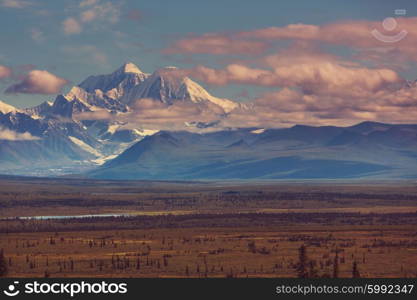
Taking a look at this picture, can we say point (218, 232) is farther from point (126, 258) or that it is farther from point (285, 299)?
point (285, 299)

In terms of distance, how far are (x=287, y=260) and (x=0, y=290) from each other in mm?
64175

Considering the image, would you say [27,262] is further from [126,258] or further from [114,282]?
[114,282]

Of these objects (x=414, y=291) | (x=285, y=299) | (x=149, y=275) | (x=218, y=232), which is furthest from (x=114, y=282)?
(x=218, y=232)

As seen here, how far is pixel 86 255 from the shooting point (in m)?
139

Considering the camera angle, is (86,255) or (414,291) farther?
(86,255)

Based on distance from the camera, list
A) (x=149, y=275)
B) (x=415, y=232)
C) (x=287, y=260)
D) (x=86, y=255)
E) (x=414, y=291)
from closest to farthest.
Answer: (x=414, y=291) < (x=149, y=275) < (x=287, y=260) < (x=86, y=255) < (x=415, y=232)

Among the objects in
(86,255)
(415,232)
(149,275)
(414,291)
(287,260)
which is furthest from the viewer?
(415,232)

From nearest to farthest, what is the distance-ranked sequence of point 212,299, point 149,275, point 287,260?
point 212,299
point 149,275
point 287,260

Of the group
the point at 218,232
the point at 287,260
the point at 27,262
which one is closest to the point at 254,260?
the point at 287,260

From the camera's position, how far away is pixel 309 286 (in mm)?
72812

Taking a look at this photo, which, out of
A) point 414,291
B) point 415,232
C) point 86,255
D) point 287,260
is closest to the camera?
point 414,291

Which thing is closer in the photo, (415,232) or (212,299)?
(212,299)

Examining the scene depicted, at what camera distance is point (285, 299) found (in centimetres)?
6938

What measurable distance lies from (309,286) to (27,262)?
66.4 metres
